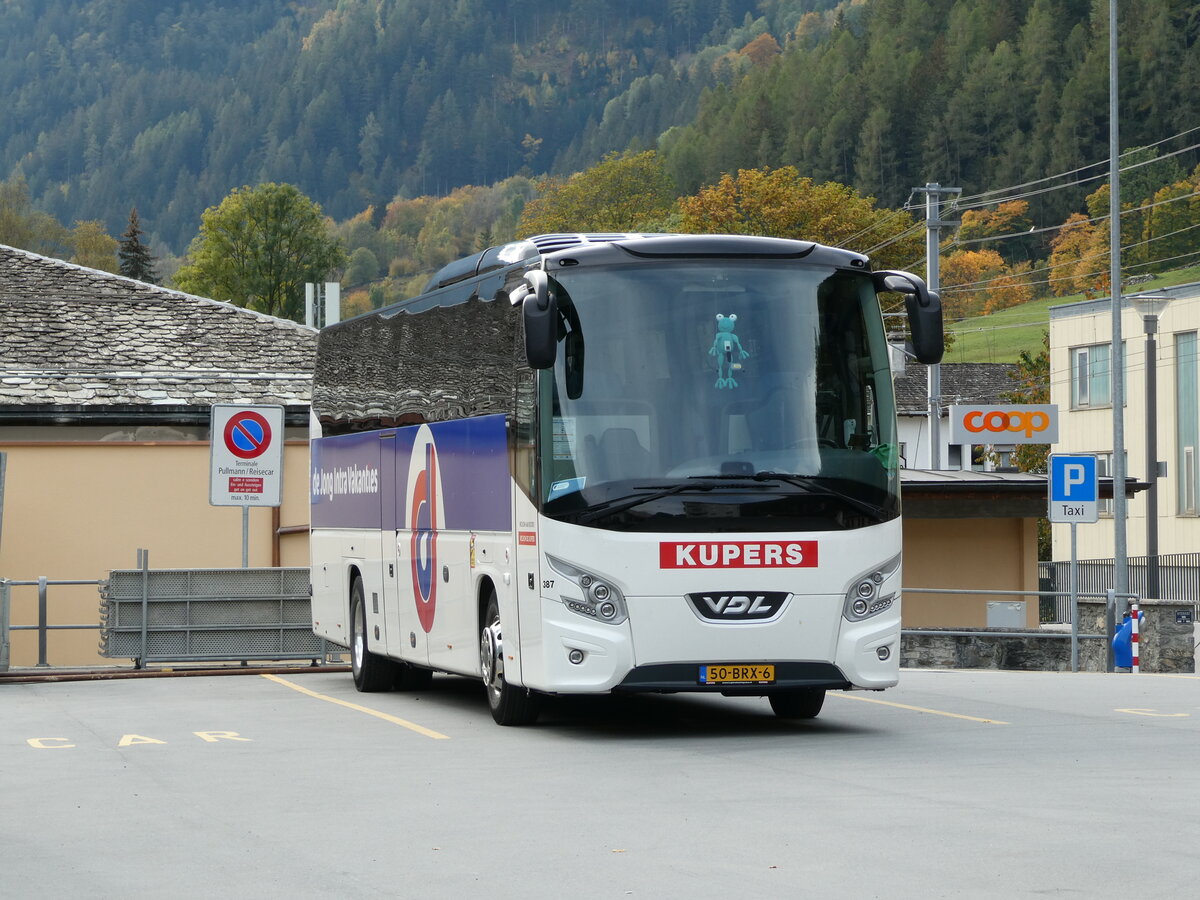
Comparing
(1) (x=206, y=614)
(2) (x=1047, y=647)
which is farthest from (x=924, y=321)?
(2) (x=1047, y=647)

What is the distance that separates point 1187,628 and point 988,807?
2138 centimetres

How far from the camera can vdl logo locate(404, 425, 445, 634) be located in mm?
16767

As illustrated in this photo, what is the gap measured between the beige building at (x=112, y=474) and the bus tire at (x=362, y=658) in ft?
30.9

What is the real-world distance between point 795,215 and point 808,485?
74.0 meters

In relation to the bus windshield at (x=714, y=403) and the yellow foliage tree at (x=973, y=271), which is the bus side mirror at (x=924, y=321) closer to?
the bus windshield at (x=714, y=403)

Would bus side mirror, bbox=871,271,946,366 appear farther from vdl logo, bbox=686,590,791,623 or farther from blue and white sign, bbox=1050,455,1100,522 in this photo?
blue and white sign, bbox=1050,455,1100,522

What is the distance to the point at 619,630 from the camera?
44.7 ft

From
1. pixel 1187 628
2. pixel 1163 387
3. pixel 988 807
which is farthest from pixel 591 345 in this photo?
pixel 1163 387

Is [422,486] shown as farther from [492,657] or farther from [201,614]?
[201,614]

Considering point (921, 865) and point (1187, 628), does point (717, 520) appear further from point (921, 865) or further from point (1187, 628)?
point (1187, 628)

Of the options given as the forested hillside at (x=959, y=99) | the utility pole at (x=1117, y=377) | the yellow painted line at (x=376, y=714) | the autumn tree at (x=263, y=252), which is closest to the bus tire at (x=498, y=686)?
the yellow painted line at (x=376, y=714)

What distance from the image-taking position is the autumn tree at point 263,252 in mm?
100312

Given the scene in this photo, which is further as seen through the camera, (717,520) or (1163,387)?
(1163,387)

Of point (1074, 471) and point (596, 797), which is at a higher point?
point (1074, 471)
